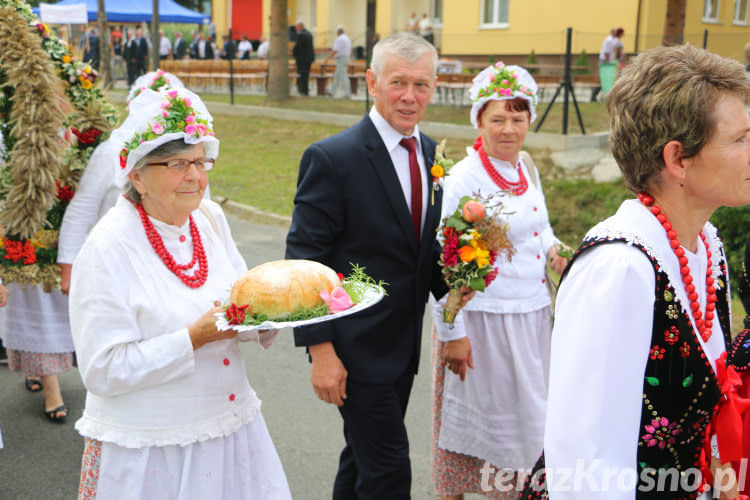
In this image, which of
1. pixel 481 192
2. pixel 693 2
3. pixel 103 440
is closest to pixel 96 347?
pixel 103 440

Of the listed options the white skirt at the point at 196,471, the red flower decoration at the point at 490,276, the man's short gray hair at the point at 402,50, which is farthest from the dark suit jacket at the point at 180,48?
the white skirt at the point at 196,471

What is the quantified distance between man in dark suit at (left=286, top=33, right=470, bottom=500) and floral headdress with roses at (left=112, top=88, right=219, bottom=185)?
654mm

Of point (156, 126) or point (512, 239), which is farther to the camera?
point (512, 239)

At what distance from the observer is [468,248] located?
3.32m

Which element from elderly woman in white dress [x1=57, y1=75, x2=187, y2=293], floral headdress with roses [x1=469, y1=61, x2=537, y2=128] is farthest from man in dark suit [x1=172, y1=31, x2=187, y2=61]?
floral headdress with roses [x1=469, y1=61, x2=537, y2=128]

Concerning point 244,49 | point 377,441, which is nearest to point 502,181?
point 377,441

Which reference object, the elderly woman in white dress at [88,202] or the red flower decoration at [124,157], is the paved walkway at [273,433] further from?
the red flower decoration at [124,157]

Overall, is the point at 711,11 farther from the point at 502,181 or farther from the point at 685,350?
the point at 685,350

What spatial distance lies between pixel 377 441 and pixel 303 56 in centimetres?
2083

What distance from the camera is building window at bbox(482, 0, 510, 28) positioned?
88.4 ft

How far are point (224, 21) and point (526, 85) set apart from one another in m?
37.7

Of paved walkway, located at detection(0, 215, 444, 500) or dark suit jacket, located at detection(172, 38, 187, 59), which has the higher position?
dark suit jacket, located at detection(172, 38, 187, 59)

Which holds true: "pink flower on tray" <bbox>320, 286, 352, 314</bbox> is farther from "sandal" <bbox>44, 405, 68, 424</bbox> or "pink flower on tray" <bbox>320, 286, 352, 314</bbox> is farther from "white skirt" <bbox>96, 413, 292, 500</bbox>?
"sandal" <bbox>44, 405, 68, 424</bbox>

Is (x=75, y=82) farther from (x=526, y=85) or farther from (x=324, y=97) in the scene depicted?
(x=324, y=97)
